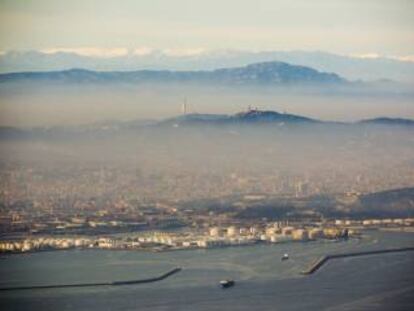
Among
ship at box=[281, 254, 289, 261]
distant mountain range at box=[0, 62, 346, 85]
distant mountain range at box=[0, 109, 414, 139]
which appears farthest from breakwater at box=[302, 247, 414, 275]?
distant mountain range at box=[0, 62, 346, 85]

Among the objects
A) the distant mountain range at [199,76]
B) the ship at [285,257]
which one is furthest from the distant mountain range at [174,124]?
the ship at [285,257]

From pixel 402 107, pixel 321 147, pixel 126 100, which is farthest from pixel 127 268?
pixel 402 107

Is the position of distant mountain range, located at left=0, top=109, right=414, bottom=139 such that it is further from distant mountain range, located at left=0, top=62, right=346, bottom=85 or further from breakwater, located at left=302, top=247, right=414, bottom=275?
breakwater, located at left=302, top=247, right=414, bottom=275

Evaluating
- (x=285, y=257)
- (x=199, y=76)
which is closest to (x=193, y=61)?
(x=199, y=76)

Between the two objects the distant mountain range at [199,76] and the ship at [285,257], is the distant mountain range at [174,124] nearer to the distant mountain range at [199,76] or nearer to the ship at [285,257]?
the distant mountain range at [199,76]

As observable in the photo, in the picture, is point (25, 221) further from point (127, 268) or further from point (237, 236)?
point (237, 236)
